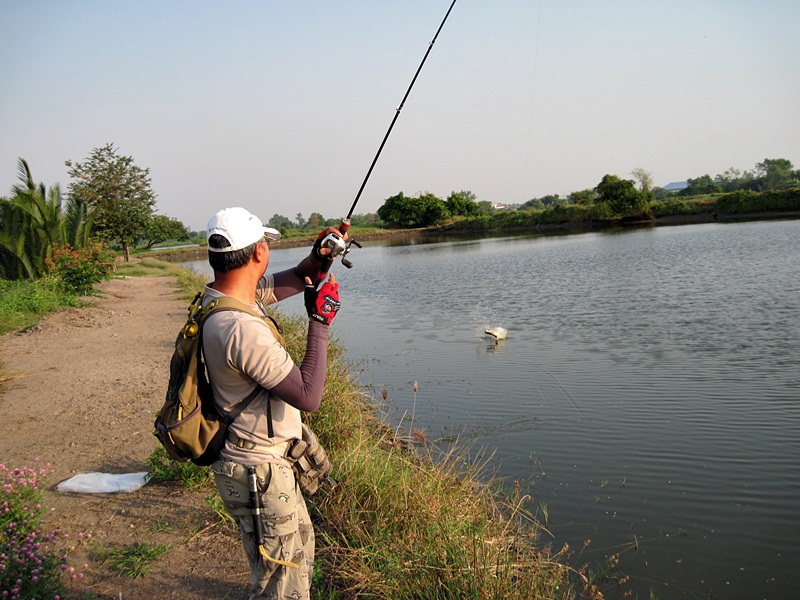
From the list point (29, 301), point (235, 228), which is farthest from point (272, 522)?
point (29, 301)

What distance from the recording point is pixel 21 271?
17562mm

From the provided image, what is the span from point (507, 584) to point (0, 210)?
715 inches

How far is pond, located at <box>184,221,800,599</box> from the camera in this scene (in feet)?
15.5

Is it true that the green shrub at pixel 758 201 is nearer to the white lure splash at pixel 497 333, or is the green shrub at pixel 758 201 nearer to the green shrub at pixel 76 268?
the white lure splash at pixel 497 333

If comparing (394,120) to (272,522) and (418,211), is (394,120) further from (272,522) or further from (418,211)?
(418,211)

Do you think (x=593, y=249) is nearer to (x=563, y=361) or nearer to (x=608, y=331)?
(x=608, y=331)

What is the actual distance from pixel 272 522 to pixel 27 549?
69.6 inches

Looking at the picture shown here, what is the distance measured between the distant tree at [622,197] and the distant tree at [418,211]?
24870mm

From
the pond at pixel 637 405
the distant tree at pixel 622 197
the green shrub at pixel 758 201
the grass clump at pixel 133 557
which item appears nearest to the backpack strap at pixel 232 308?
the grass clump at pixel 133 557

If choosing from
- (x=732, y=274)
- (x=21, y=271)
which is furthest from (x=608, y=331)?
(x=21, y=271)

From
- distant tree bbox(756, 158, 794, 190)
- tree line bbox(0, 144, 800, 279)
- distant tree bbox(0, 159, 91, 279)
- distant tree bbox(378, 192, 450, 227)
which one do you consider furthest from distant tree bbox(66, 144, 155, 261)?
distant tree bbox(756, 158, 794, 190)

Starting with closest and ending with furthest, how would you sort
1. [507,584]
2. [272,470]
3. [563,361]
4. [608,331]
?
[272,470] → [507,584] → [563,361] → [608,331]

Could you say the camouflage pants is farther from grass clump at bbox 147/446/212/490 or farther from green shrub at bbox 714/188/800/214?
green shrub at bbox 714/188/800/214

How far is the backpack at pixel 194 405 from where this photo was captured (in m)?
2.41
